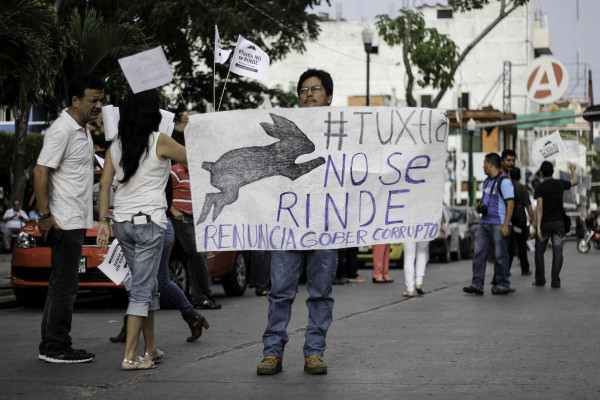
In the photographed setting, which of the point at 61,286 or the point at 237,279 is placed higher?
the point at 61,286

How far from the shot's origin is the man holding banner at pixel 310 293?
6938mm

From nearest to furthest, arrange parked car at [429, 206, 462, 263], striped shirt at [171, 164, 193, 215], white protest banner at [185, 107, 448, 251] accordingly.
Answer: white protest banner at [185, 107, 448, 251] < striped shirt at [171, 164, 193, 215] < parked car at [429, 206, 462, 263]

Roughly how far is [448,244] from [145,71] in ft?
62.4

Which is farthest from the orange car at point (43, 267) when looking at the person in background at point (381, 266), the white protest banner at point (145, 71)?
the person in background at point (381, 266)

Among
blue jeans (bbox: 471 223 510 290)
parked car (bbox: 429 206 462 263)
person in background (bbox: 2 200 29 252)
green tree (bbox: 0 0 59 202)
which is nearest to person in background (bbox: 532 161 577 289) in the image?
blue jeans (bbox: 471 223 510 290)

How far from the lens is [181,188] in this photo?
460 inches

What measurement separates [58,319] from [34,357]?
1.91ft

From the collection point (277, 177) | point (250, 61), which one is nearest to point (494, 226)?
point (250, 61)

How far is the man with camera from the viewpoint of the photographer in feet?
46.6

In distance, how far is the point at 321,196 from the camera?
723cm

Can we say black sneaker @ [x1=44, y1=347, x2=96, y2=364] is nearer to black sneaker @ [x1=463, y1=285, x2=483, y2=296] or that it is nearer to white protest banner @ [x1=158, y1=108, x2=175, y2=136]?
white protest banner @ [x1=158, y1=108, x2=175, y2=136]

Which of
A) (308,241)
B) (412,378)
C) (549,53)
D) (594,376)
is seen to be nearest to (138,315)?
(308,241)

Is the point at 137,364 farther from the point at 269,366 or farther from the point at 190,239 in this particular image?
the point at 190,239

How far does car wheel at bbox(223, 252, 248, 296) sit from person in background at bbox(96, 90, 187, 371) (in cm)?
696
